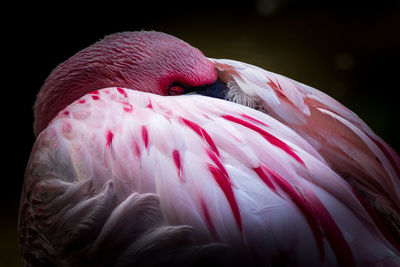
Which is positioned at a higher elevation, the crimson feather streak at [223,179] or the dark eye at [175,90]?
the dark eye at [175,90]

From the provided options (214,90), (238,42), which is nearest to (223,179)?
(214,90)

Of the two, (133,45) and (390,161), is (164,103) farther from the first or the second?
(390,161)

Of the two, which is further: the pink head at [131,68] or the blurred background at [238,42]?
the blurred background at [238,42]

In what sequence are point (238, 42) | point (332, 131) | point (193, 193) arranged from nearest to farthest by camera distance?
point (193, 193), point (332, 131), point (238, 42)

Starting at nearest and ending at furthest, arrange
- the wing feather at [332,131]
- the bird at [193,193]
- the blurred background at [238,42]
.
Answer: the bird at [193,193] < the wing feather at [332,131] < the blurred background at [238,42]

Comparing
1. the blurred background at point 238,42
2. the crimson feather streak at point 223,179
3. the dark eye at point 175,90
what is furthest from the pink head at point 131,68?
the blurred background at point 238,42

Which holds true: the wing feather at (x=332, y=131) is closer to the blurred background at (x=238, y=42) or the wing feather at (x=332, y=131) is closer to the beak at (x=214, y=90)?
the beak at (x=214, y=90)

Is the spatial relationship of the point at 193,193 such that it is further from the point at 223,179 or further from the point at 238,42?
the point at 238,42

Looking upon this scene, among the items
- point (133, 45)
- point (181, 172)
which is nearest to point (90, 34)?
point (133, 45)
